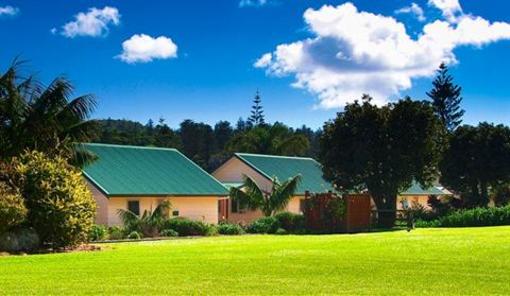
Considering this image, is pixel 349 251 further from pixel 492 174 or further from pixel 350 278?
pixel 492 174

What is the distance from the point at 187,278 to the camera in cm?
1322

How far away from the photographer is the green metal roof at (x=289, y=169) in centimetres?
4989

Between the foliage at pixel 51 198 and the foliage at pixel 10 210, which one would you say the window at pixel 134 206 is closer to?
the foliage at pixel 51 198

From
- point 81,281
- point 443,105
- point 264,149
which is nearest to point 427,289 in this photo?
point 81,281

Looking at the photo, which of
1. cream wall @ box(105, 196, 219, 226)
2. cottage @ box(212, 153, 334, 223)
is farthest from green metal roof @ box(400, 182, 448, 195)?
cream wall @ box(105, 196, 219, 226)

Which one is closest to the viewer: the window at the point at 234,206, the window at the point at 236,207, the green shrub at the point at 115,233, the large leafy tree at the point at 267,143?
the green shrub at the point at 115,233

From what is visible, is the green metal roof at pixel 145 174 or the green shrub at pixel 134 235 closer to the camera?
the green shrub at pixel 134 235

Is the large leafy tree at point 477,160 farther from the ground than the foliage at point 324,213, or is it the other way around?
the large leafy tree at point 477,160

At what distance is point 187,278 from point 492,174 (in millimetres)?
42871

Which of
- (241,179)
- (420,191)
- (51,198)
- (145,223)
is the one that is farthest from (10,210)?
(420,191)

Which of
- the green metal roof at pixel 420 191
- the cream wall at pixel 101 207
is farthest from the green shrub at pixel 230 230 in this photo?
the green metal roof at pixel 420 191

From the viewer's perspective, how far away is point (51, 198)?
72.2ft

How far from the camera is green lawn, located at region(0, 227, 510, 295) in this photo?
11.9 m

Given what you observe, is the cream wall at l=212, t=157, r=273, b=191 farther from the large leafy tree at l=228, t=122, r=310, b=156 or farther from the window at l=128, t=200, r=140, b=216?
the large leafy tree at l=228, t=122, r=310, b=156
